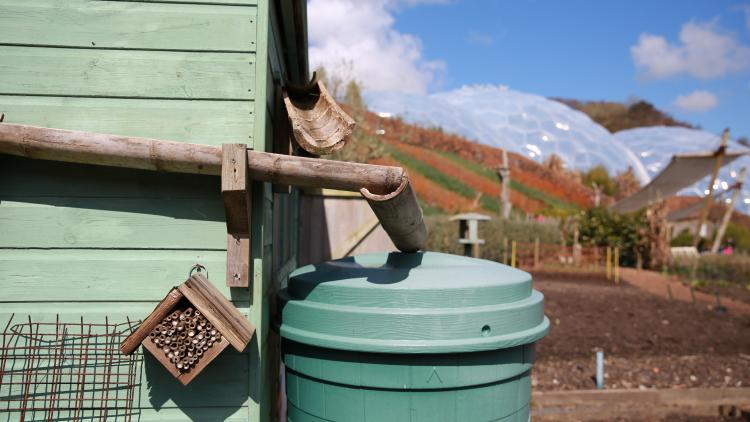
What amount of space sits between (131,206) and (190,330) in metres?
0.55

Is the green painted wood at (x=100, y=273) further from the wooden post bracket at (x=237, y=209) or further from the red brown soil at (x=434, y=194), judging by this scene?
the red brown soil at (x=434, y=194)

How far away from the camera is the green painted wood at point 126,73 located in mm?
2080

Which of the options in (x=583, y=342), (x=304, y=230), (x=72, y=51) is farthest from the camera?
(x=583, y=342)

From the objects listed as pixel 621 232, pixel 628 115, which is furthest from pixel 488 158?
pixel 628 115

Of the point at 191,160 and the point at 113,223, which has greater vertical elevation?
the point at 191,160

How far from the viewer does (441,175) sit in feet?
92.5

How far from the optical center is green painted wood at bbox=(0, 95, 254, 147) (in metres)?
2.08

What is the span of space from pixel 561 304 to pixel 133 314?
8.65m

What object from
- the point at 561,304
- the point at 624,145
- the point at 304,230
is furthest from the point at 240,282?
the point at 624,145

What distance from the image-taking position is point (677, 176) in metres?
17.6

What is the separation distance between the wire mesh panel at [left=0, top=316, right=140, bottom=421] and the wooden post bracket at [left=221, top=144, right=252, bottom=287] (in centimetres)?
48

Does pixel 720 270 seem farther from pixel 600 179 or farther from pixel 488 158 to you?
pixel 600 179

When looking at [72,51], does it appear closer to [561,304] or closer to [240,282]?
[240,282]

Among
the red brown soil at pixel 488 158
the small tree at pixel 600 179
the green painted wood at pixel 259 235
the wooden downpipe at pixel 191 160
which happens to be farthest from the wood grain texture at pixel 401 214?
the small tree at pixel 600 179
